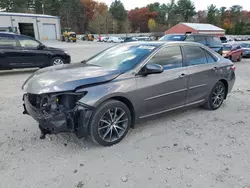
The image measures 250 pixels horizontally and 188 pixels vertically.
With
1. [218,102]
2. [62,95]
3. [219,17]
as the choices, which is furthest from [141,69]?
[219,17]

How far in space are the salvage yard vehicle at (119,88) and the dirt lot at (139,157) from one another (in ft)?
1.01

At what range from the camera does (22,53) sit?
27.7 ft

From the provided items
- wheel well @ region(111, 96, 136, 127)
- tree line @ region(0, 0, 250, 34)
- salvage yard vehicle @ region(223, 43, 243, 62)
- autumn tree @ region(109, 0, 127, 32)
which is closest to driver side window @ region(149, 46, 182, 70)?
wheel well @ region(111, 96, 136, 127)

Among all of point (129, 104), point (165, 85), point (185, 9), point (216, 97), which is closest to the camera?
point (129, 104)

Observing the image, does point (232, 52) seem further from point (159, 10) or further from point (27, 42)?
point (159, 10)

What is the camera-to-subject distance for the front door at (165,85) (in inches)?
140

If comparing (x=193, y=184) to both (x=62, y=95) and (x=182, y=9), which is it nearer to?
(x=62, y=95)

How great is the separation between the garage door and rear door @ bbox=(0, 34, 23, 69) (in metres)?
35.4

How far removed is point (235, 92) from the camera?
21.6 ft

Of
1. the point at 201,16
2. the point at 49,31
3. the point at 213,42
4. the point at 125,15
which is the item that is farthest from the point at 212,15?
the point at 213,42

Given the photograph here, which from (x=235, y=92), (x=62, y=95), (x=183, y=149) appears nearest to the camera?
(x=62, y=95)

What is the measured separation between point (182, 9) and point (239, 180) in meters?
88.7

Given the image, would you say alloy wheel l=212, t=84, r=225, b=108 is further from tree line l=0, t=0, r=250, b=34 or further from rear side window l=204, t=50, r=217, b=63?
tree line l=0, t=0, r=250, b=34

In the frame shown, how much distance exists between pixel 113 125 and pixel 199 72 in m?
2.17
